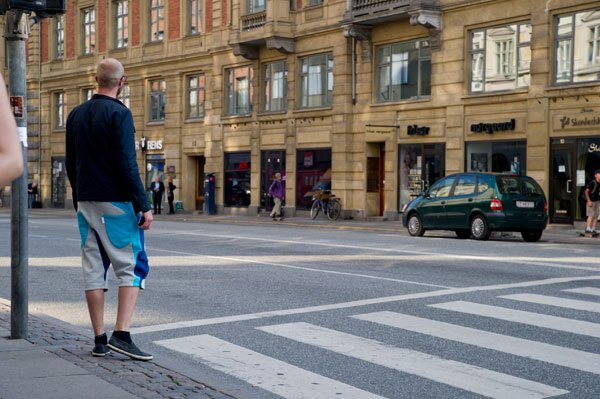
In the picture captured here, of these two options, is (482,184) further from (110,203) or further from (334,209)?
(110,203)

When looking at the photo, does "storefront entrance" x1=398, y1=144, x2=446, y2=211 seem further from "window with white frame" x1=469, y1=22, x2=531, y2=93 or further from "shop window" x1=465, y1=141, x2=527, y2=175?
"window with white frame" x1=469, y1=22, x2=531, y2=93

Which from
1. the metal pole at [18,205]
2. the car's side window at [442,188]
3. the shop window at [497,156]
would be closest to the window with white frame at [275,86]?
the shop window at [497,156]

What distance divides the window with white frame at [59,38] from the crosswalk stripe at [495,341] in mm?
43643

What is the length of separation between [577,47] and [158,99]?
22.3 meters

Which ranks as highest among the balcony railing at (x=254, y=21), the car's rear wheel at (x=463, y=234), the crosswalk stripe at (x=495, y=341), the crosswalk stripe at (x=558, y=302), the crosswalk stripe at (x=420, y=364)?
the balcony railing at (x=254, y=21)

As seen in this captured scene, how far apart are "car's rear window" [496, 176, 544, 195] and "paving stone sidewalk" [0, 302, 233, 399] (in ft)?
50.0

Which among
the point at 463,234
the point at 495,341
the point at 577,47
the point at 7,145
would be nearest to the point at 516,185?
the point at 463,234

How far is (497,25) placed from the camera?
1065 inches

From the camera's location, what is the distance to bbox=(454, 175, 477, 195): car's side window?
71.3ft

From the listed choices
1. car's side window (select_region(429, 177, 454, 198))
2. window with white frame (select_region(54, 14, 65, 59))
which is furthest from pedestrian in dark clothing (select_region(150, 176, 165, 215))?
car's side window (select_region(429, 177, 454, 198))

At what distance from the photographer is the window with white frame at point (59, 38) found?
49.4 m

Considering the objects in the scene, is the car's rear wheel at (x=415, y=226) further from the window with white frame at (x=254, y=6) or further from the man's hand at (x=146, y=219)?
the man's hand at (x=146, y=219)

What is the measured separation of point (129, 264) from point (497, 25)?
A: 73.8 feet

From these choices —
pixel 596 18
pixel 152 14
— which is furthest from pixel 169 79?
pixel 596 18
